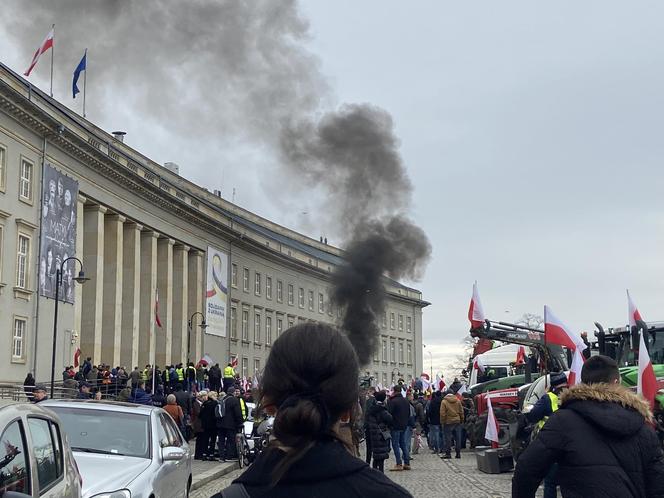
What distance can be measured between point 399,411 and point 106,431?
519 inches

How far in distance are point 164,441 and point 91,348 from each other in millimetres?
42534

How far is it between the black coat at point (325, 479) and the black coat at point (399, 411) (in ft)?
68.7

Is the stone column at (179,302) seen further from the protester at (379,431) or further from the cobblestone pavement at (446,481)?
the protester at (379,431)

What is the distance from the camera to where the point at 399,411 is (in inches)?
941

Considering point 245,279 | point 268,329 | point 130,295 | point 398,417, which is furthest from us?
point 268,329

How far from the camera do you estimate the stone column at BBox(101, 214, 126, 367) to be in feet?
183

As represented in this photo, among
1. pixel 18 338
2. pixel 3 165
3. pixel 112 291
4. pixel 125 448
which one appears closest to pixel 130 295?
pixel 112 291

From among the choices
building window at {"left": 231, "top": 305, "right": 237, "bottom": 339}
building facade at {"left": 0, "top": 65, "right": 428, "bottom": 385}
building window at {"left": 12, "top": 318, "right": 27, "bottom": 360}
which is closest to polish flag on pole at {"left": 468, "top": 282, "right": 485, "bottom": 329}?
building facade at {"left": 0, "top": 65, "right": 428, "bottom": 385}

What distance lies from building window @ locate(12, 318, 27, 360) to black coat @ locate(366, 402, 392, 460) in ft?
81.0

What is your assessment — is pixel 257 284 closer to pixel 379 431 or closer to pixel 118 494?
pixel 379 431

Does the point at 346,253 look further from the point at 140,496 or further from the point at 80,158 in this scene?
the point at 140,496

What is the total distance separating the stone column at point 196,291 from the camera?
230 ft

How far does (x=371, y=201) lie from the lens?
65.2 m

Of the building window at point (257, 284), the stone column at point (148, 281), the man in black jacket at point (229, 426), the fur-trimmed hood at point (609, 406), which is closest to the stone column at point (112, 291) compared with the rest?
the stone column at point (148, 281)
